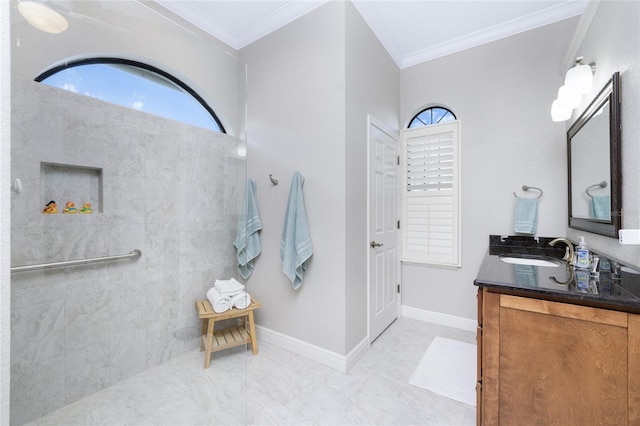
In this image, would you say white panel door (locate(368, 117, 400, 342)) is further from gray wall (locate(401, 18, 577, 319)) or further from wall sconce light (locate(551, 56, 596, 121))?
wall sconce light (locate(551, 56, 596, 121))

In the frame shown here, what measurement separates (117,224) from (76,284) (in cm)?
38

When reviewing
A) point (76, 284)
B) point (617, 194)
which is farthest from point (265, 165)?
point (617, 194)

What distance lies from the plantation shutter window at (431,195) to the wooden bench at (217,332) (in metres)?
1.85

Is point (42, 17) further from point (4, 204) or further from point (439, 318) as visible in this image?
point (439, 318)

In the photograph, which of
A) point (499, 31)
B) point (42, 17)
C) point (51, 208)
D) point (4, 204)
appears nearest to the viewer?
point (4, 204)

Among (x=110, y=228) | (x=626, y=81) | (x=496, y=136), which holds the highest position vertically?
(x=496, y=136)

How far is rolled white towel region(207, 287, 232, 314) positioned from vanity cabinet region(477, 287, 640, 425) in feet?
5.48

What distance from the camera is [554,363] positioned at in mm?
1161

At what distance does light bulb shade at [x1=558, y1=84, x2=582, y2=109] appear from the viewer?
171 centimetres

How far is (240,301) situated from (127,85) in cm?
169

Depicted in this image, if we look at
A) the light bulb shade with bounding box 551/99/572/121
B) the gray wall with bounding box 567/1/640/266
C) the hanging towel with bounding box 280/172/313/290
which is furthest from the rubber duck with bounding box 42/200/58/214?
the light bulb shade with bounding box 551/99/572/121

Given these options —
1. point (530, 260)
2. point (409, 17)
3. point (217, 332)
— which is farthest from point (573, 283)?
point (409, 17)

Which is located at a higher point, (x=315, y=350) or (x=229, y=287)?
(x=229, y=287)

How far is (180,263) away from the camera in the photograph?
193 cm
